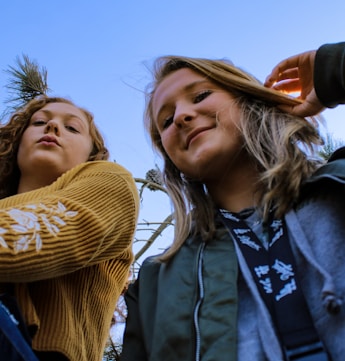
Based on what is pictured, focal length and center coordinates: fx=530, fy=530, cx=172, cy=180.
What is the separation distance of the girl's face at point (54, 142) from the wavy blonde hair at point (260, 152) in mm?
357

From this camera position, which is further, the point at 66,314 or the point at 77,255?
the point at 66,314

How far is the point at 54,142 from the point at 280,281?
1102 millimetres

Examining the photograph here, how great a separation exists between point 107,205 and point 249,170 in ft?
1.44

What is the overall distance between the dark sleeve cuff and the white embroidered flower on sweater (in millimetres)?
717

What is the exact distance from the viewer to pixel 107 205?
4.95 feet

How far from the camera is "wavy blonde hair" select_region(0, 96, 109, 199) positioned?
80.5 inches

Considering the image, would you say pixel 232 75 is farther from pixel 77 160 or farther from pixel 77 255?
pixel 77 255

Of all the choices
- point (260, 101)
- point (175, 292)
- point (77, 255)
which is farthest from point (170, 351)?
point (260, 101)

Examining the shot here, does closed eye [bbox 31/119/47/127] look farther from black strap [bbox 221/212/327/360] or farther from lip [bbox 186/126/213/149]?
black strap [bbox 221/212/327/360]

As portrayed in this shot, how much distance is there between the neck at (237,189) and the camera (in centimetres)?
154

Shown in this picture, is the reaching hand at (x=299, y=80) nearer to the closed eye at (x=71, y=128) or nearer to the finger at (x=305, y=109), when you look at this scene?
the finger at (x=305, y=109)

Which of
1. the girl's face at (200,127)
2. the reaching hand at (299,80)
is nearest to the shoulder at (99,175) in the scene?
the girl's face at (200,127)

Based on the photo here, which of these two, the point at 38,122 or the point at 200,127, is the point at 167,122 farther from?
the point at 38,122

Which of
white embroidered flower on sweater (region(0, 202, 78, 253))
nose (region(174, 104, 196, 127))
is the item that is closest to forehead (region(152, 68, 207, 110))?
nose (region(174, 104, 196, 127))
